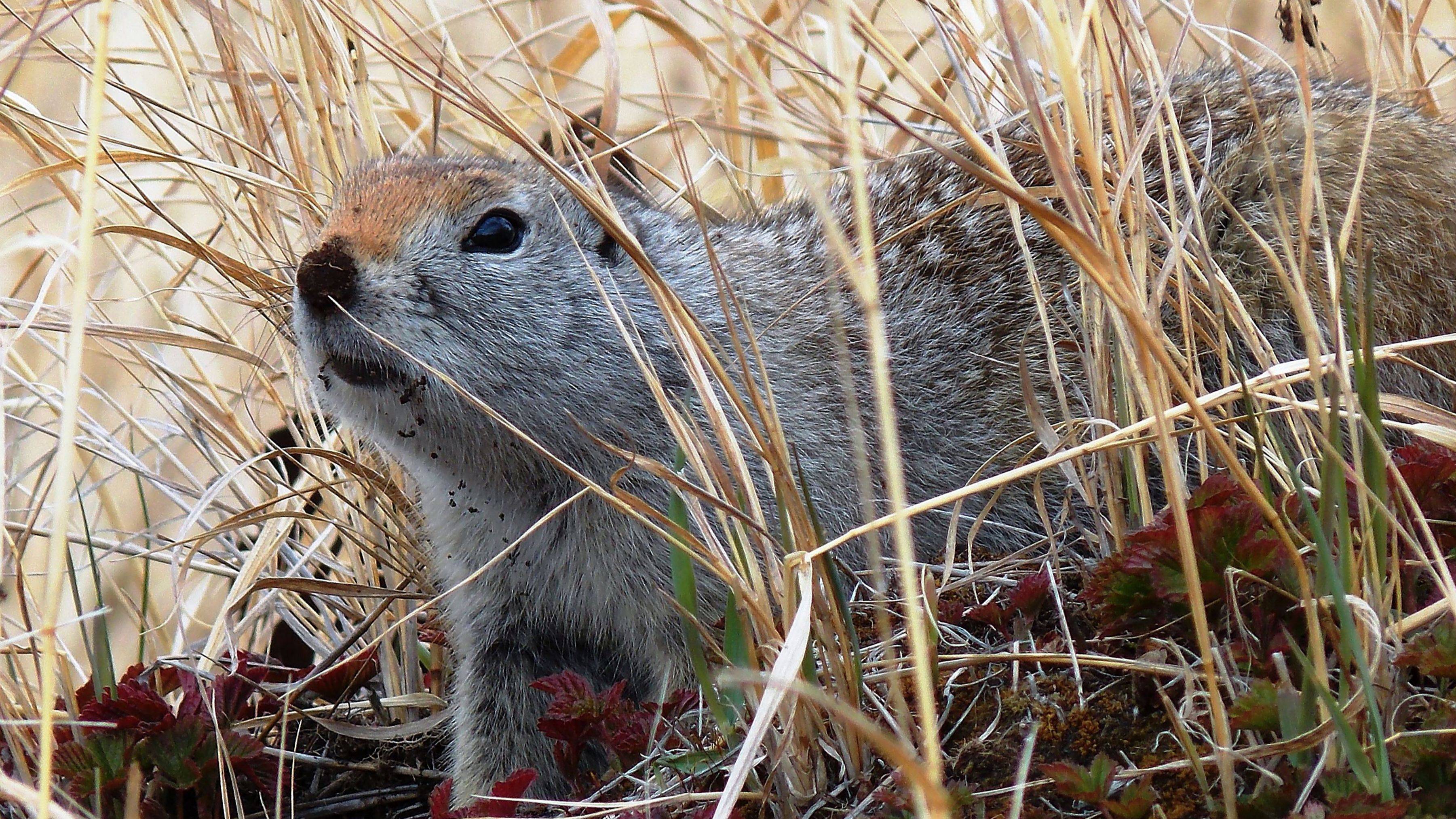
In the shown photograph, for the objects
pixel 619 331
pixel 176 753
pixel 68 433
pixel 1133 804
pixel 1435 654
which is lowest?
pixel 1133 804

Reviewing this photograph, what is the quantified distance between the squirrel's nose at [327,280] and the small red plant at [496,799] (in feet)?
3.24

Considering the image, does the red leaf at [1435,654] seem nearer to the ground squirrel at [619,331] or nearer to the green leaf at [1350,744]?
the green leaf at [1350,744]

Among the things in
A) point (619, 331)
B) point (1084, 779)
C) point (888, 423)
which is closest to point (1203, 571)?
point (1084, 779)

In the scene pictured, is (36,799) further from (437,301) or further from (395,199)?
(395,199)

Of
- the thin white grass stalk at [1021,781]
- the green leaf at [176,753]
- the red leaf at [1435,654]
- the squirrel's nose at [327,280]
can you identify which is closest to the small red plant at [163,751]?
the green leaf at [176,753]

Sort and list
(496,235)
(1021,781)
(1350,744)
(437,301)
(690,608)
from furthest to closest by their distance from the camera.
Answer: (496,235)
(437,301)
(690,608)
(1021,781)
(1350,744)

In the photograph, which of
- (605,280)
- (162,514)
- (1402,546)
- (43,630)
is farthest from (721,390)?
(162,514)

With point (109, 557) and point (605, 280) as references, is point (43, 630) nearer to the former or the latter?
point (605, 280)

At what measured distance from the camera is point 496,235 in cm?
314

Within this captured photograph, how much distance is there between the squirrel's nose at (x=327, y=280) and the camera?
275 cm

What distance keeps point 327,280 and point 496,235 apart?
0.50 meters

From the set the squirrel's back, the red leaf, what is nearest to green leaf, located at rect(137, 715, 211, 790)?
the squirrel's back

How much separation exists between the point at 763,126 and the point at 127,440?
2.84 m

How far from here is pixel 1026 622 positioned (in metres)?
2.40
